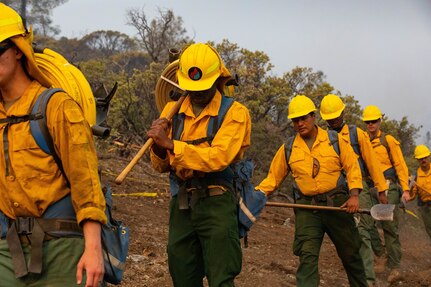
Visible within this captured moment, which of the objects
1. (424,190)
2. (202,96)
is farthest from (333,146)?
(424,190)

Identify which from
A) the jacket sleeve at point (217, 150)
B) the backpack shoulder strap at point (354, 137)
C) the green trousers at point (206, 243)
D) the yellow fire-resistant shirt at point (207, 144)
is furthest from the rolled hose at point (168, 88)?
the backpack shoulder strap at point (354, 137)

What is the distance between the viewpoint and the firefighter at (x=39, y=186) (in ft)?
9.71

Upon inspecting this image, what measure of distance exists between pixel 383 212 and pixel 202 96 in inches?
129

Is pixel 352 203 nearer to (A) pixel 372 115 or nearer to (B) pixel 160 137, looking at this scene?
(B) pixel 160 137

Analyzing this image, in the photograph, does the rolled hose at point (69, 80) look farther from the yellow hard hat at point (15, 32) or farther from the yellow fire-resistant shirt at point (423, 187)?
the yellow fire-resistant shirt at point (423, 187)

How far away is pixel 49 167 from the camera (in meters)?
2.99

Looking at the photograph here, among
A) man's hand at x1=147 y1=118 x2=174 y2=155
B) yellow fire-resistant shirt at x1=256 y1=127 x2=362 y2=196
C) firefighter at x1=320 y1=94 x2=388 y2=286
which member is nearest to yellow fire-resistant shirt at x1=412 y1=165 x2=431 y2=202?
firefighter at x1=320 y1=94 x2=388 y2=286

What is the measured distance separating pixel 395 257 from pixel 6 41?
816 centimetres

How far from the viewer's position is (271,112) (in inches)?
1000

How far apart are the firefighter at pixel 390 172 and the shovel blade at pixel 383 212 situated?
2519 mm

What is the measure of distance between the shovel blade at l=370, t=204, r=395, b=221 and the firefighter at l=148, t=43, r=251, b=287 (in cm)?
285

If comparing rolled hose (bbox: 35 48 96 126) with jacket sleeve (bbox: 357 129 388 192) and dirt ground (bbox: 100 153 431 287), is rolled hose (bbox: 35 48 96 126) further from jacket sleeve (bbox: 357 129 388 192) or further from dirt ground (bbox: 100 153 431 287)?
jacket sleeve (bbox: 357 129 388 192)

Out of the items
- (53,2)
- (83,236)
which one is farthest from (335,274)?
(53,2)

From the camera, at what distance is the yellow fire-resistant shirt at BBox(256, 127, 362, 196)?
6.52 metres
